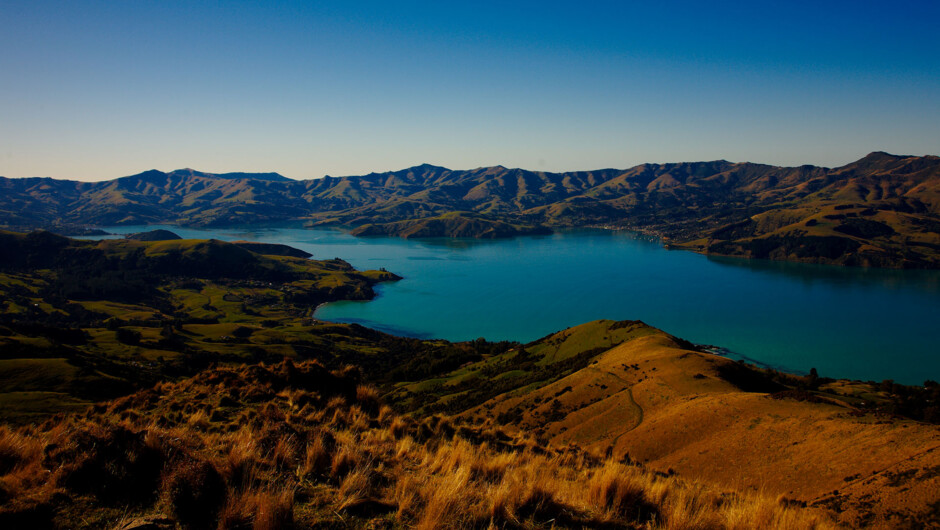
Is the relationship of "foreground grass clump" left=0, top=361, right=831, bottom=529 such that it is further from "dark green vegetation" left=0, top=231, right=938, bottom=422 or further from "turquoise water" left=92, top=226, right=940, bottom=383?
"turquoise water" left=92, top=226, right=940, bottom=383

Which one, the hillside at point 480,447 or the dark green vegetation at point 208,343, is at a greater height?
the hillside at point 480,447

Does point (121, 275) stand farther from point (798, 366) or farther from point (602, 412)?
point (798, 366)

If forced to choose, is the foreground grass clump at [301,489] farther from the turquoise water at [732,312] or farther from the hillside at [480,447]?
the turquoise water at [732,312]

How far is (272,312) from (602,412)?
140 metres

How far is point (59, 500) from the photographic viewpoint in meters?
5.50

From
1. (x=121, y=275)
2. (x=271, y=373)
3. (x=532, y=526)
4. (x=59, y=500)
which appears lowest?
(x=121, y=275)

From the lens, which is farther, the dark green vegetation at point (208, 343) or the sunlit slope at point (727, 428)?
the dark green vegetation at point (208, 343)

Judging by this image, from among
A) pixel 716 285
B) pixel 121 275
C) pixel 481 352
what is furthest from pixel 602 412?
pixel 121 275

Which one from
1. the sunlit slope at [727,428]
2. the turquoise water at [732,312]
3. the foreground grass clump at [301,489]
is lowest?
the turquoise water at [732,312]

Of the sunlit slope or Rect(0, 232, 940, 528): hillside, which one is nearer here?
Rect(0, 232, 940, 528): hillside

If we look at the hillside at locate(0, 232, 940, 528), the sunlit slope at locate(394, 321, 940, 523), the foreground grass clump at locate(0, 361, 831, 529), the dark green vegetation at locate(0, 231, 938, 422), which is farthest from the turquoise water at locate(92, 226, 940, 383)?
the foreground grass clump at locate(0, 361, 831, 529)

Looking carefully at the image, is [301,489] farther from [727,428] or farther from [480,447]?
[727,428]

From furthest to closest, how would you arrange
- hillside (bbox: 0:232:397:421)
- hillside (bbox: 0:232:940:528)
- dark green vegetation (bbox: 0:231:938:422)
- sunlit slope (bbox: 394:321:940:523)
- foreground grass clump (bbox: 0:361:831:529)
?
dark green vegetation (bbox: 0:231:938:422)
hillside (bbox: 0:232:397:421)
sunlit slope (bbox: 394:321:940:523)
hillside (bbox: 0:232:940:528)
foreground grass clump (bbox: 0:361:831:529)

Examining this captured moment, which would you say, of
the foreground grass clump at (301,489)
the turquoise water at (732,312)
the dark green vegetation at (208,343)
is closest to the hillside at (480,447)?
the foreground grass clump at (301,489)
